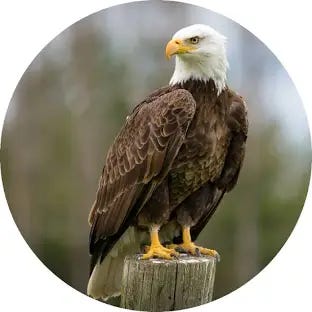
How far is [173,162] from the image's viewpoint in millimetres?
5191

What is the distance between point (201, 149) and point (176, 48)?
0.74m

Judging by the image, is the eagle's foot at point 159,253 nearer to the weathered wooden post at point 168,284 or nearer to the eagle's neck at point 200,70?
the weathered wooden post at point 168,284

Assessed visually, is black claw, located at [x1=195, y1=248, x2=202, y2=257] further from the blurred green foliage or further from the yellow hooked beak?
the yellow hooked beak

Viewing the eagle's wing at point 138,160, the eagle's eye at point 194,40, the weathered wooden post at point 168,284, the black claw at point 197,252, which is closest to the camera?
the weathered wooden post at point 168,284

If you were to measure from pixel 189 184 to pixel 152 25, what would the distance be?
1.30 m

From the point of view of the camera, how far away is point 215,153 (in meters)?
5.34

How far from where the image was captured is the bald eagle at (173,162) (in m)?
5.12

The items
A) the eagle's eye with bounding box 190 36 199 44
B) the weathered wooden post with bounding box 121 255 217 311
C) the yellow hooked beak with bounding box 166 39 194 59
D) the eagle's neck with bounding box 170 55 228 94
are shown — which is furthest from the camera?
the eagle's neck with bounding box 170 55 228 94

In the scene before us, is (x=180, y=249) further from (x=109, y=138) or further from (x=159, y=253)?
(x=109, y=138)

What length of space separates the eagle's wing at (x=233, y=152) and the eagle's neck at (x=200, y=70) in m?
0.18

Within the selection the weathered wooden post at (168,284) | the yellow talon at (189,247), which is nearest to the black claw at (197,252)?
the yellow talon at (189,247)

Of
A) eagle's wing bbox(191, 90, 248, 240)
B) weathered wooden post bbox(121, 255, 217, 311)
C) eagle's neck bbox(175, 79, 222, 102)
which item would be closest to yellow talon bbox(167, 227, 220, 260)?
eagle's wing bbox(191, 90, 248, 240)

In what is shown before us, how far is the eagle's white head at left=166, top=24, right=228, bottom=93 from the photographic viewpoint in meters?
5.25

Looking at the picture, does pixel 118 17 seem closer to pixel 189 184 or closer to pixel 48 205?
pixel 189 184
